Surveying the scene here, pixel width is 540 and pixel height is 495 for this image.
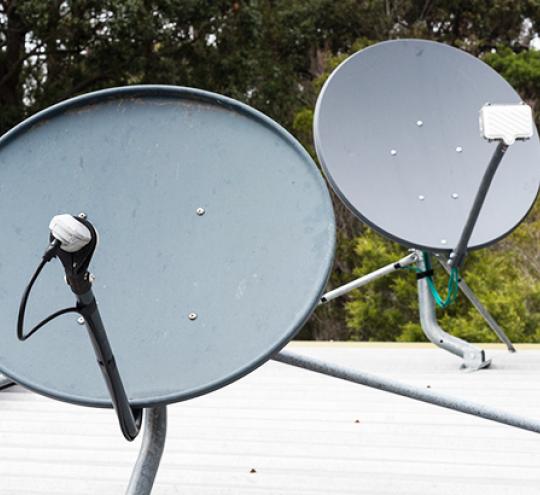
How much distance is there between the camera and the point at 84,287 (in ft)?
4.79

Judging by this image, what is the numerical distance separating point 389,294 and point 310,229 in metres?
6.24

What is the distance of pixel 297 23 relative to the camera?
16.2 meters

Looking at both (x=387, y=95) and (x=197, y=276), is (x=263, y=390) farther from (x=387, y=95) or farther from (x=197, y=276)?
(x=197, y=276)

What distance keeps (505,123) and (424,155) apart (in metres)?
1.24

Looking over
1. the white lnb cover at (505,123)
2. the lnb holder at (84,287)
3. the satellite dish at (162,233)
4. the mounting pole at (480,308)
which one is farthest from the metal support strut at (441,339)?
the lnb holder at (84,287)

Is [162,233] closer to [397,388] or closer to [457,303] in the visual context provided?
[397,388]

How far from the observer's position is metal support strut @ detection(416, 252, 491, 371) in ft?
12.7

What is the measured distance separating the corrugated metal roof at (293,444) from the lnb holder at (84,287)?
0.71 m

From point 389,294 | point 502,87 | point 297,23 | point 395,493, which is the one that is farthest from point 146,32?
point 395,493

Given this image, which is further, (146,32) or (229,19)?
(229,19)

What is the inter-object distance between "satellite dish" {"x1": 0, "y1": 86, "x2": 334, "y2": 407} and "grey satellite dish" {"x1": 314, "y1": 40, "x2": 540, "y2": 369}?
1772 millimetres

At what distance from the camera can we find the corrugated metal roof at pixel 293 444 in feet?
7.58

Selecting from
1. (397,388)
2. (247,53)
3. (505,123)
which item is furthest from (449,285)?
(247,53)

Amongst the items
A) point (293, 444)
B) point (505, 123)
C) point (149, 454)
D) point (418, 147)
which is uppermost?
point (418, 147)
